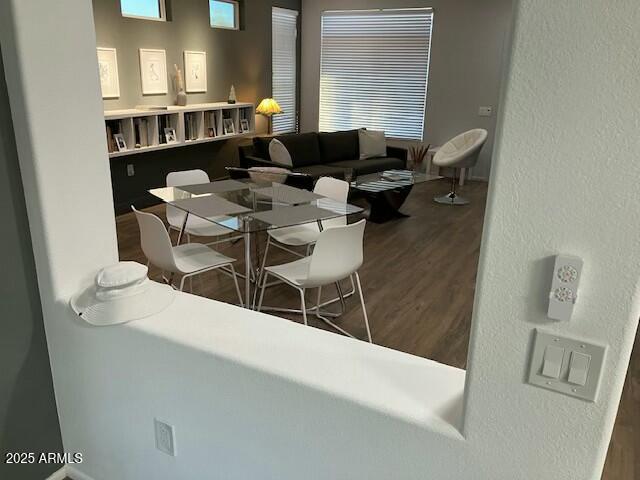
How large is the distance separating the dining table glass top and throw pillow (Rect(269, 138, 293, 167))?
2.20 m

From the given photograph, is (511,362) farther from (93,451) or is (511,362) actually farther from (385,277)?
(385,277)

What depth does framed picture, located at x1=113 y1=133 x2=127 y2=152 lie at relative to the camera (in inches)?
201

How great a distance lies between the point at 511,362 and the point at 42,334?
1540mm

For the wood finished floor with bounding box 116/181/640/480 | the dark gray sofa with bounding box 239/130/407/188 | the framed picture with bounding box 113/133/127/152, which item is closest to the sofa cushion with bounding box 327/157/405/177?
the dark gray sofa with bounding box 239/130/407/188

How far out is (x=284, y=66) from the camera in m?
8.16

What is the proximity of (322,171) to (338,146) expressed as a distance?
96 cm

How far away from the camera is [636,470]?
2115 millimetres

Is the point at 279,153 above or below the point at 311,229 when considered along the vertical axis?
above

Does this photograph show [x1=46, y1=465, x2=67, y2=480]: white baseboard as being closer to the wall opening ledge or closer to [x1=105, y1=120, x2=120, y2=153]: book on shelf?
the wall opening ledge

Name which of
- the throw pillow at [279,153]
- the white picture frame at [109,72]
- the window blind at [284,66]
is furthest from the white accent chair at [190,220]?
the window blind at [284,66]

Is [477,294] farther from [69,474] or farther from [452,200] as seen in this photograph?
[452,200]

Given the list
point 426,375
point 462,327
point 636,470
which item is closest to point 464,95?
point 462,327

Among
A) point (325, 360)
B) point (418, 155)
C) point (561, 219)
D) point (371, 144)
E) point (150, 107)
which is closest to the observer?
point (561, 219)

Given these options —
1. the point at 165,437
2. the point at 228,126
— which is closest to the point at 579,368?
the point at 165,437
